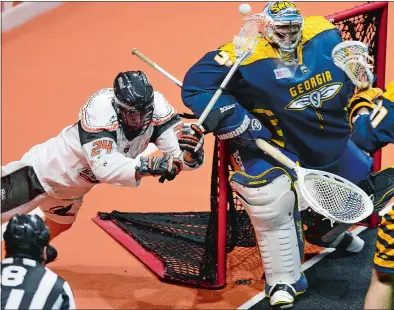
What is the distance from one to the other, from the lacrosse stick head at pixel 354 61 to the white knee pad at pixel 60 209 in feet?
5.55

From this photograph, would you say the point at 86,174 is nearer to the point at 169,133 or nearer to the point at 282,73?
the point at 169,133

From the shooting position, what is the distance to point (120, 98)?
18.6 ft

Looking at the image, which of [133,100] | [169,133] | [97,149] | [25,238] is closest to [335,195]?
[169,133]

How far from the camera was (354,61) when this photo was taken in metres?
5.64

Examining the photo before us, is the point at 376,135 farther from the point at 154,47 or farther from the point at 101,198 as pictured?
the point at 154,47

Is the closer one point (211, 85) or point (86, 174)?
point (211, 85)

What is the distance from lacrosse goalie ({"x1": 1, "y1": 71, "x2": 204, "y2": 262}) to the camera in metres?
5.67

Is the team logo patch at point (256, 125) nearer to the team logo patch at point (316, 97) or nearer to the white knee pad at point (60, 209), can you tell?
the team logo patch at point (316, 97)

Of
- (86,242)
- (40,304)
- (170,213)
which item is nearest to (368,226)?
(170,213)

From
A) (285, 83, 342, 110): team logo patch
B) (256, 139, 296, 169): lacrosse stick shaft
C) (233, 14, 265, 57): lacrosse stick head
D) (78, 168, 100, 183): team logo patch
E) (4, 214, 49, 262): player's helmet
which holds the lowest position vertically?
(256, 139, 296, 169): lacrosse stick shaft

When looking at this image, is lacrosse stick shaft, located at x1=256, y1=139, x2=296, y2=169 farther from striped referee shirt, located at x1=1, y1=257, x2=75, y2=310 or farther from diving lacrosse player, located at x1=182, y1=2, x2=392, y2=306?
striped referee shirt, located at x1=1, y1=257, x2=75, y2=310

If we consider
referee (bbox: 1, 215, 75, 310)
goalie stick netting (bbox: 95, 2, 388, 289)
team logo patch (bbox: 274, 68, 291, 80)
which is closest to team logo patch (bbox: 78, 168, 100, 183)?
goalie stick netting (bbox: 95, 2, 388, 289)

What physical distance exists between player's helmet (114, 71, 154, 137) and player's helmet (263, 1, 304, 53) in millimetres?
710

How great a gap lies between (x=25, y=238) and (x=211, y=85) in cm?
165
